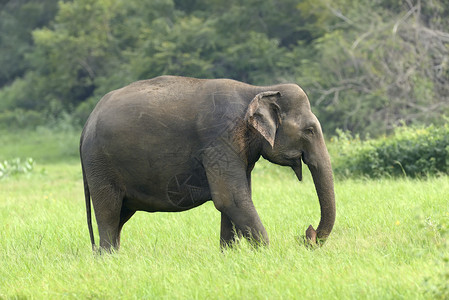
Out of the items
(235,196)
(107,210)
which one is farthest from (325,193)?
(107,210)

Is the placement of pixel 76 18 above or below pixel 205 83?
below

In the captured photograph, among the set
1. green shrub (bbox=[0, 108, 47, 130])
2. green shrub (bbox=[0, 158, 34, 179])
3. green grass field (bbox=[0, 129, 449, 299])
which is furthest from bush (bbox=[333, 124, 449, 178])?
green shrub (bbox=[0, 108, 47, 130])

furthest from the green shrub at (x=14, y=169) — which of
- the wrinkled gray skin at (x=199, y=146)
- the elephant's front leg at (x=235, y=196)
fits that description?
the elephant's front leg at (x=235, y=196)

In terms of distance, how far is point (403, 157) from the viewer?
1198 centimetres

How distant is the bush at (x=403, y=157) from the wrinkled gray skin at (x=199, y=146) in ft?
19.2

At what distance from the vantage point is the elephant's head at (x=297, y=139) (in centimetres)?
592

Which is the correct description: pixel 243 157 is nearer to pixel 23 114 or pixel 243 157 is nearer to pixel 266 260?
pixel 266 260

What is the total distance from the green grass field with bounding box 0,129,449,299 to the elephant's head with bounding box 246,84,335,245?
39 centimetres

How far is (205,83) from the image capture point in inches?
246

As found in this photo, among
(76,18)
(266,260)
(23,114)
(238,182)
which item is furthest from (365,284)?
(23,114)

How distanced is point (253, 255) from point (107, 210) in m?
1.54

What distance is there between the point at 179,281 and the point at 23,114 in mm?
32378

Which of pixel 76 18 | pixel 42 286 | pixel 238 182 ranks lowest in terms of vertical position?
pixel 76 18

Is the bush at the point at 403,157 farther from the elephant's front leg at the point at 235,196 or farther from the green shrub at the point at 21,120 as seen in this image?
the green shrub at the point at 21,120
